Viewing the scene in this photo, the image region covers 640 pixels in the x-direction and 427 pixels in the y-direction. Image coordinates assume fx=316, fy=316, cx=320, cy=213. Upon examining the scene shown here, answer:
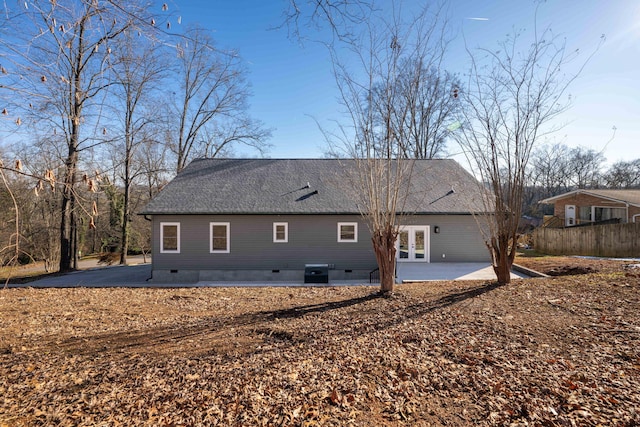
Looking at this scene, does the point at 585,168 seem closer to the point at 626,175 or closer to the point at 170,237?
the point at 626,175

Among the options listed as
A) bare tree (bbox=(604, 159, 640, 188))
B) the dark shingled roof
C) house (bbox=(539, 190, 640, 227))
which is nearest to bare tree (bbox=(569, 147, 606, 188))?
bare tree (bbox=(604, 159, 640, 188))

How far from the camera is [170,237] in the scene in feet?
42.1

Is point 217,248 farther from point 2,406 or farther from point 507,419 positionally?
point 507,419

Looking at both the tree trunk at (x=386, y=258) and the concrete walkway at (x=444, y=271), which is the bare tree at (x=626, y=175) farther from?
the tree trunk at (x=386, y=258)

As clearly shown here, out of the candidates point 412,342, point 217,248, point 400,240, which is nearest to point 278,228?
point 217,248

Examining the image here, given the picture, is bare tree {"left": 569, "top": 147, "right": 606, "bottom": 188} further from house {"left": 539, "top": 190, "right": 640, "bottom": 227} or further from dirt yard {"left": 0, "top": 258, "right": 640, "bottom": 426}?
dirt yard {"left": 0, "top": 258, "right": 640, "bottom": 426}

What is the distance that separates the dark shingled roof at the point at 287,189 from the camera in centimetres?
1287

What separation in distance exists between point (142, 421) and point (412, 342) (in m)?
3.14

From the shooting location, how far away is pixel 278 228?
13.0 metres

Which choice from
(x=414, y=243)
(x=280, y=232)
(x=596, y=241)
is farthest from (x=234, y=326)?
(x=596, y=241)

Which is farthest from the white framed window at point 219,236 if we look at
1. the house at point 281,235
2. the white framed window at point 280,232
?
the white framed window at point 280,232

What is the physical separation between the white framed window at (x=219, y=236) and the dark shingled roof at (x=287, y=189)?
64 cm

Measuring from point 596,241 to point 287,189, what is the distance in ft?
54.7

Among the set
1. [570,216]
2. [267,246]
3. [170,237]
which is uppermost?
[570,216]
